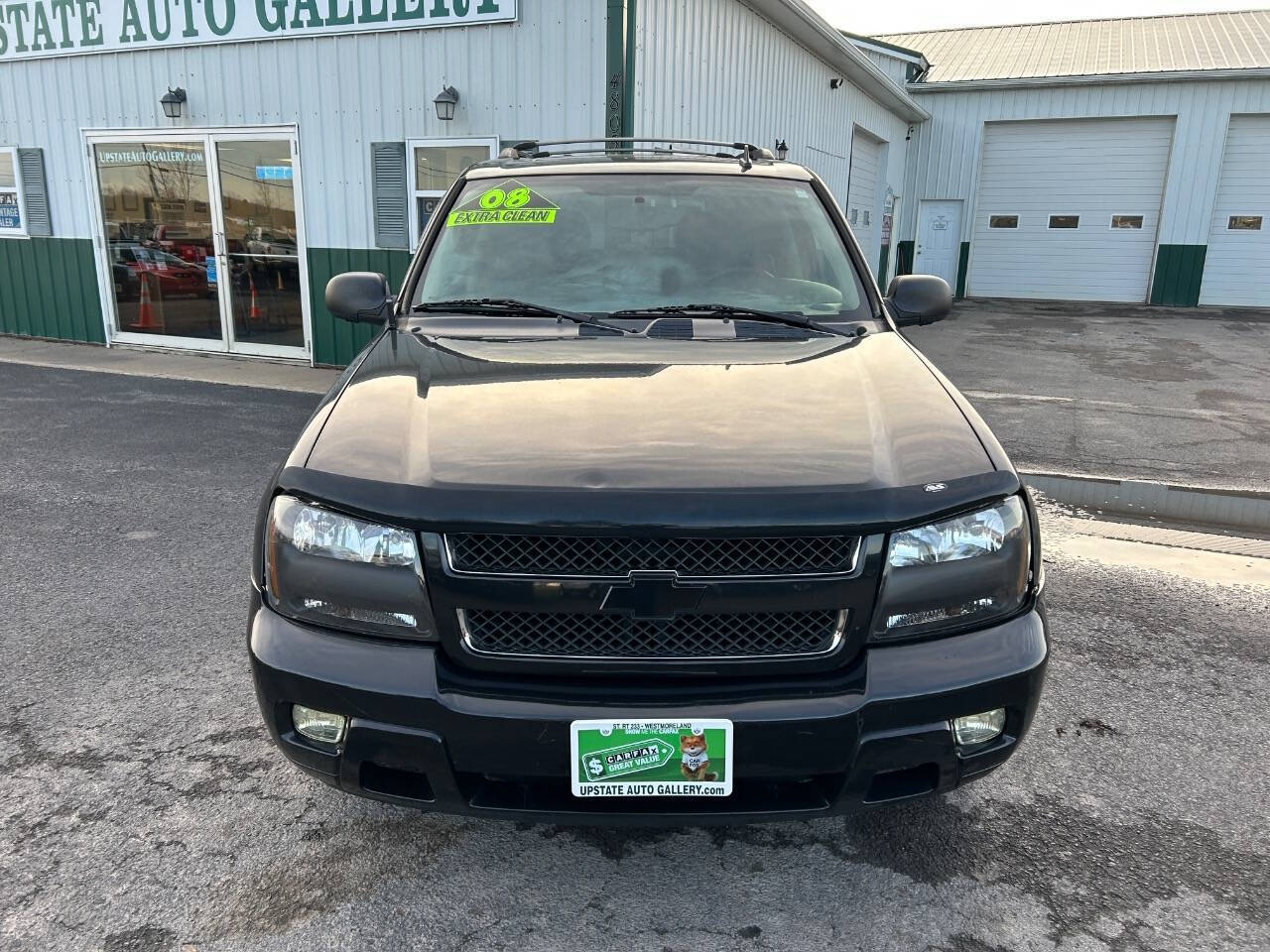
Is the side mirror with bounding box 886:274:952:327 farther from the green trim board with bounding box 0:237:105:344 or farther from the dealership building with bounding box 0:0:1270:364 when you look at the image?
the green trim board with bounding box 0:237:105:344

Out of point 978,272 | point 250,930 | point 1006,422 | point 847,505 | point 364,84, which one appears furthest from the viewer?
point 978,272

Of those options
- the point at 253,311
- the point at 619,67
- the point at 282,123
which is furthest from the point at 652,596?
the point at 253,311

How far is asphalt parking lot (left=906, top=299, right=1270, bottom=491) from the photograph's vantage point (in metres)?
6.34

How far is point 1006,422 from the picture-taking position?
7.43m

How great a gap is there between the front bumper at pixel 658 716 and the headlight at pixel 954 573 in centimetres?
5

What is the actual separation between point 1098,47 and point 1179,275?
248 inches

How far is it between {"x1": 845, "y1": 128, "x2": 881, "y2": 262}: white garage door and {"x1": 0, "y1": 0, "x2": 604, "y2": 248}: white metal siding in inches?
327

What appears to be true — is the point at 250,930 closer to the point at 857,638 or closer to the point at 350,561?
the point at 350,561

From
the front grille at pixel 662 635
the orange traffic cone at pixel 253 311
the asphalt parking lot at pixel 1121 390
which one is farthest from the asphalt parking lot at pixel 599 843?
the orange traffic cone at pixel 253 311

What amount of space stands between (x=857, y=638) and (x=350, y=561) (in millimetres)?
1093

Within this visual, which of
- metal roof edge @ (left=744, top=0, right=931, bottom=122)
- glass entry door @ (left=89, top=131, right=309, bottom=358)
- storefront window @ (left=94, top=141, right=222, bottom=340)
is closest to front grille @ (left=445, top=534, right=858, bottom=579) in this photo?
glass entry door @ (left=89, top=131, right=309, bottom=358)

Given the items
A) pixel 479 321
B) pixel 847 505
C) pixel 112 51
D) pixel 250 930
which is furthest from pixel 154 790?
pixel 112 51

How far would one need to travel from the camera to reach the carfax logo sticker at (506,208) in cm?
331

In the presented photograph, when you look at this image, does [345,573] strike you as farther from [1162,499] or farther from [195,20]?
[195,20]
